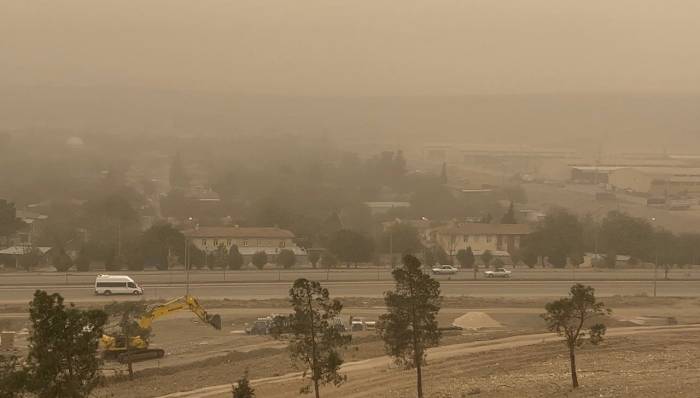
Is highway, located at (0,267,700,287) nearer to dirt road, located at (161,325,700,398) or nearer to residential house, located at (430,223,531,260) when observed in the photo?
residential house, located at (430,223,531,260)

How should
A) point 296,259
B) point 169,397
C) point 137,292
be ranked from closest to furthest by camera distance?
point 169,397
point 137,292
point 296,259

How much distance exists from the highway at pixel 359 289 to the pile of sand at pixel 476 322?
15.5 ft

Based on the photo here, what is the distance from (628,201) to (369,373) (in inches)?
1763

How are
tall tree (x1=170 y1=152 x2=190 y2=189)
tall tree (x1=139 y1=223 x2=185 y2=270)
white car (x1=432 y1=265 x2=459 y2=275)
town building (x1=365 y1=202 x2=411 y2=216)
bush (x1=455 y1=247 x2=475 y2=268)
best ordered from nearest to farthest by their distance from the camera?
white car (x1=432 y1=265 x2=459 y2=275) < tall tree (x1=139 y1=223 x2=185 y2=270) < bush (x1=455 y1=247 x2=475 y2=268) < town building (x1=365 y1=202 x2=411 y2=216) < tall tree (x1=170 y1=152 x2=190 y2=189)

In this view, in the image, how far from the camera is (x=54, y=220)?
44.4m

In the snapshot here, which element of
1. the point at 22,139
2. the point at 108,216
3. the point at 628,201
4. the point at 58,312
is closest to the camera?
the point at 58,312

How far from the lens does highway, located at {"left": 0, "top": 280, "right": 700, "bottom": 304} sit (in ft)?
83.2

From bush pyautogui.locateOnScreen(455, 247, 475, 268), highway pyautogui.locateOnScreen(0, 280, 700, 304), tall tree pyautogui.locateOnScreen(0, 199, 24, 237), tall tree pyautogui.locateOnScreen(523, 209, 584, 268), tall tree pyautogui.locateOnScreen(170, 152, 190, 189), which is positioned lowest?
highway pyautogui.locateOnScreen(0, 280, 700, 304)

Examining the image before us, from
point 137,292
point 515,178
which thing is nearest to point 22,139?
point 515,178

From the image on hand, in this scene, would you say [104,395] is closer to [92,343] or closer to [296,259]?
[92,343]

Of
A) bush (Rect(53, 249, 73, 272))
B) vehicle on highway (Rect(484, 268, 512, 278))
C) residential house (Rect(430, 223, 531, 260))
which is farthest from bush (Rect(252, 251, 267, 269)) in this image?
residential house (Rect(430, 223, 531, 260))

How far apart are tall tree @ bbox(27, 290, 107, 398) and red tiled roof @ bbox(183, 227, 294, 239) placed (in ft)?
93.6

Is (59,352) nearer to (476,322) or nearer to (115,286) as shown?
(476,322)

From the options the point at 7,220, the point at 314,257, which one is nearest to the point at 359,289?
the point at 314,257
